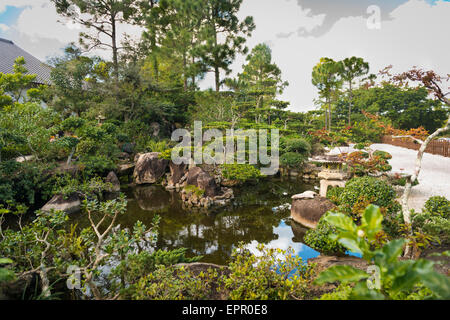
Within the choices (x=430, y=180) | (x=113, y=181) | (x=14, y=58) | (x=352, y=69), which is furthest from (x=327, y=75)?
(x=14, y=58)

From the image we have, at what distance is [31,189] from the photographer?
595cm

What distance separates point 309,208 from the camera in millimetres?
5004

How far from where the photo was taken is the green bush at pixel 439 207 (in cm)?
366

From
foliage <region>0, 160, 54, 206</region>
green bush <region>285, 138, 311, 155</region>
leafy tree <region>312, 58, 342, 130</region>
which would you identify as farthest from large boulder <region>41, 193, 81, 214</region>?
leafy tree <region>312, 58, 342, 130</region>

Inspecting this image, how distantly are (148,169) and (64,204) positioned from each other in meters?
3.57

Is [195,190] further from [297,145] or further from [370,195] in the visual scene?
[297,145]

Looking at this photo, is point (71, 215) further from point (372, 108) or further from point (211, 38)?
point (372, 108)

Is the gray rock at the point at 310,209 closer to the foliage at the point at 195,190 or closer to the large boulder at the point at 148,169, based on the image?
the foliage at the point at 195,190

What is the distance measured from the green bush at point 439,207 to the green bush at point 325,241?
1.86m

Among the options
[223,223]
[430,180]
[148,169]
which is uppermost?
[148,169]

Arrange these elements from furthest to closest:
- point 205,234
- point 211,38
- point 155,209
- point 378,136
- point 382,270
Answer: point 378,136
point 211,38
point 155,209
point 205,234
point 382,270
